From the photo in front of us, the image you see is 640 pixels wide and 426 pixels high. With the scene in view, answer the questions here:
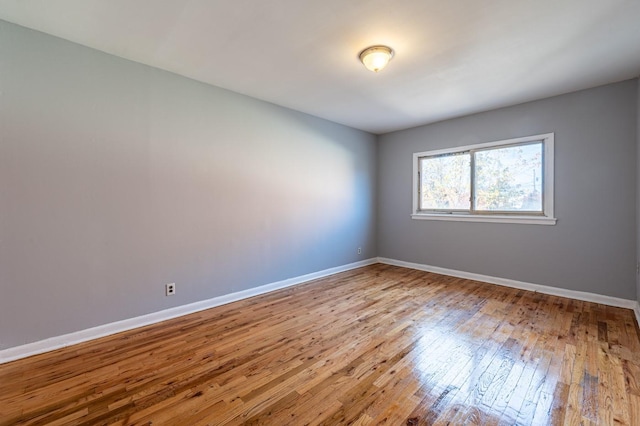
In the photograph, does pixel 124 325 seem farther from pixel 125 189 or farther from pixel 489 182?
pixel 489 182

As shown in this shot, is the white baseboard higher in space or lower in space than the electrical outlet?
lower

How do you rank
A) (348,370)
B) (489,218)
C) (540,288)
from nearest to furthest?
(348,370) → (540,288) → (489,218)

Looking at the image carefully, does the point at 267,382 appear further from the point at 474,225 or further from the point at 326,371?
the point at 474,225

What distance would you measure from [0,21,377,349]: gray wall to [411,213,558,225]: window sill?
91.8 inches

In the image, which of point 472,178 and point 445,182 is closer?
point 472,178

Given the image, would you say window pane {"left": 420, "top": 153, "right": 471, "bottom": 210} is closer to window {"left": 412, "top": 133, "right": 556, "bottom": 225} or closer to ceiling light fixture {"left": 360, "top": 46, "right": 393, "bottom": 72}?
window {"left": 412, "top": 133, "right": 556, "bottom": 225}

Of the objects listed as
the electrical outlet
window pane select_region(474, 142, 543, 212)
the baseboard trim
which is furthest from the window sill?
the electrical outlet

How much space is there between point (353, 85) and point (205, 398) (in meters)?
3.26

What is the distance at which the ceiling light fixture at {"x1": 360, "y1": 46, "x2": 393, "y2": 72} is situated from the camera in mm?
2443

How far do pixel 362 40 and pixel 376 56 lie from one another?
19 centimetres

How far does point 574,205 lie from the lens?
3.49 metres

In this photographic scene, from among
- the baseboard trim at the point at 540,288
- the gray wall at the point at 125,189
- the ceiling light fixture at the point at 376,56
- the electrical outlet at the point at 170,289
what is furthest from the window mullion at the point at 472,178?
the electrical outlet at the point at 170,289

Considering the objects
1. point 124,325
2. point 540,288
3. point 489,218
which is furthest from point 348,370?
point 489,218

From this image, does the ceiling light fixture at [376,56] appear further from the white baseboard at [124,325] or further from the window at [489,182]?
the white baseboard at [124,325]
